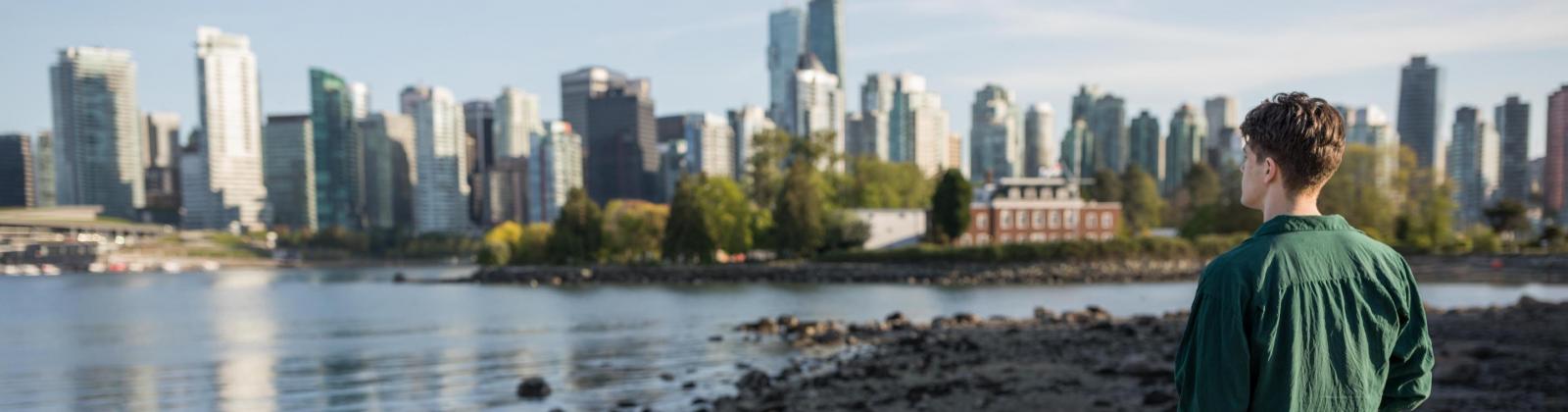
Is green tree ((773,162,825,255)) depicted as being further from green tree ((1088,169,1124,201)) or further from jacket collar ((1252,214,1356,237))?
jacket collar ((1252,214,1356,237))

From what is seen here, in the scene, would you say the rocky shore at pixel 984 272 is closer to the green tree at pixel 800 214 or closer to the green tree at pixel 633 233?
the green tree at pixel 800 214

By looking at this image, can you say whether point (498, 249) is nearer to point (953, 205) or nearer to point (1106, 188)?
point (953, 205)

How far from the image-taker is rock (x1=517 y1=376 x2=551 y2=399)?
66.9 feet

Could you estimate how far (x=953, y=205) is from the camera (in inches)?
2931

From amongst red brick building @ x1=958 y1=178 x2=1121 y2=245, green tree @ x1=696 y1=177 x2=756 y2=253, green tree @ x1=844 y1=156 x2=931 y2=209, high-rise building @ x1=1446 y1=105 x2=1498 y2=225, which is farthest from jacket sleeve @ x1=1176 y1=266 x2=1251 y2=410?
high-rise building @ x1=1446 y1=105 x2=1498 y2=225

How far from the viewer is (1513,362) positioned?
1617 centimetres

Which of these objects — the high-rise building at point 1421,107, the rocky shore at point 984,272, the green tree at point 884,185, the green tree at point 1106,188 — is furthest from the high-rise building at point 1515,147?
the green tree at point 884,185

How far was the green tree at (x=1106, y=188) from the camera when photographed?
320 feet

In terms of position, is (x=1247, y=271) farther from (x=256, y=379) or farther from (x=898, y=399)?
(x=256, y=379)

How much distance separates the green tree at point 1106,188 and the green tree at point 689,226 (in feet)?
126

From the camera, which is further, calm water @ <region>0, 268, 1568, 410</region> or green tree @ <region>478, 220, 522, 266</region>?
green tree @ <region>478, 220, 522, 266</region>

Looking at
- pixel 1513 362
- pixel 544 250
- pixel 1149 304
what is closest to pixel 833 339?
pixel 1513 362

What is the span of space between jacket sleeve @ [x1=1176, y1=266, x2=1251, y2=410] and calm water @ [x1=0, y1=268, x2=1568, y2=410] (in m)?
15.7

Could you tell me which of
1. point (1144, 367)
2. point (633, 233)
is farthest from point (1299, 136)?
point (633, 233)
